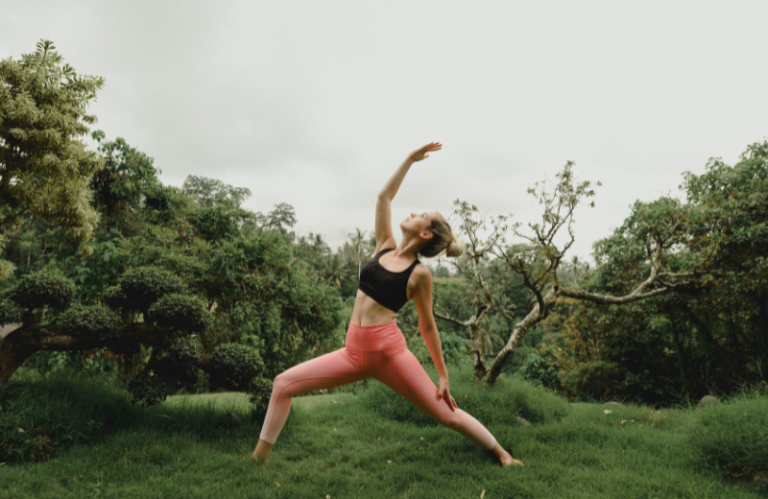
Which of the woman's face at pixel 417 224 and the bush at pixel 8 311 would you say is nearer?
the woman's face at pixel 417 224

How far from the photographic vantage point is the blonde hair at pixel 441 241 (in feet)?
10.3

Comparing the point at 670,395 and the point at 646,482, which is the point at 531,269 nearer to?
the point at 646,482

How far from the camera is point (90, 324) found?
4117 millimetres

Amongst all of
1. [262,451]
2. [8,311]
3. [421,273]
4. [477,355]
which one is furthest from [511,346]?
[8,311]

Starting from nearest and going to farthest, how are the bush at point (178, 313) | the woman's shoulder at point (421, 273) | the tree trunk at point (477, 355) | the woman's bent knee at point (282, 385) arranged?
1. the woman's shoulder at point (421, 273)
2. the woman's bent knee at point (282, 385)
3. the bush at point (178, 313)
4. the tree trunk at point (477, 355)

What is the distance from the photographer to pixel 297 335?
21.3ft

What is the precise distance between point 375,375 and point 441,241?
1185 mm

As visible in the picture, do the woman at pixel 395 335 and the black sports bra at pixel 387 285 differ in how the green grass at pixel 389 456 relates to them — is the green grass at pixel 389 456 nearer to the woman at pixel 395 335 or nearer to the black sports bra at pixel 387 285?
the woman at pixel 395 335

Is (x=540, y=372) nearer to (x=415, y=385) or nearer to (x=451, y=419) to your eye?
(x=451, y=419)

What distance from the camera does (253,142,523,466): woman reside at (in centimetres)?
311

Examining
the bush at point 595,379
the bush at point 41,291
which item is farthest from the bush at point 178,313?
the bush at point 595,379

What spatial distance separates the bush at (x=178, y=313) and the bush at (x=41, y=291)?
0.88 meters

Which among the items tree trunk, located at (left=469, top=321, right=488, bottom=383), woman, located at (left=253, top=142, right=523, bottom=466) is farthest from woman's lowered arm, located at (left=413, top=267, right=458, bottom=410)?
tree trunk, located at (left=469, top=321, right=488, bottom=383)

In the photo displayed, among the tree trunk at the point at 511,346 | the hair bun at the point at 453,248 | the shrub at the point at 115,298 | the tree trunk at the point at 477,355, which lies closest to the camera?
the hair bun at the point at 453,248
